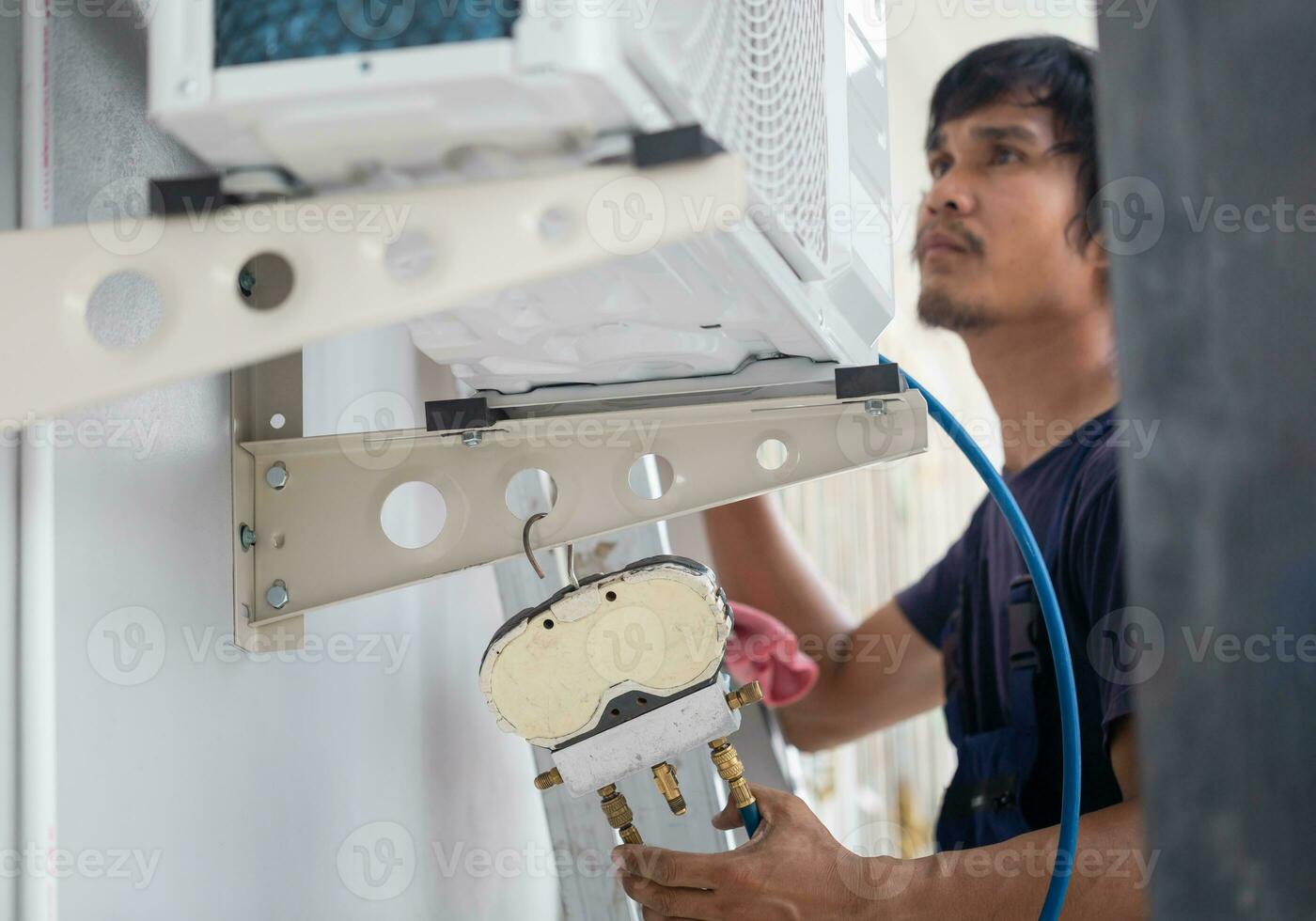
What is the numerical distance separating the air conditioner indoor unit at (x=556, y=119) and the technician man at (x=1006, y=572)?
41cm

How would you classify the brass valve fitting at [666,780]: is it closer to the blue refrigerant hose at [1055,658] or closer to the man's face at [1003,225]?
the blue refrigerant hose at [1055,658]

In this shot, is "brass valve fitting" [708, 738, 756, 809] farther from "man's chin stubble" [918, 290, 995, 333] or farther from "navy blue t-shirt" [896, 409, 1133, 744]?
"man's chin stubble" [918, 290, 995, 333]

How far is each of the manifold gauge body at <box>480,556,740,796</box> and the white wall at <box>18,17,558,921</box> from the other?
18 cm

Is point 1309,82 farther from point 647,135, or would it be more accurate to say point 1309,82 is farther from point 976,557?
point 976,557

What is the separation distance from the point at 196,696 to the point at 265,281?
0.25 metres

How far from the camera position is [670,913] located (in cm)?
83

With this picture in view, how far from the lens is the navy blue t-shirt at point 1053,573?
3.92ft

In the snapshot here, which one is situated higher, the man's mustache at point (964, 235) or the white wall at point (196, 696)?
the man's mustache at point (964, 235)

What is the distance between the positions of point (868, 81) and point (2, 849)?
65cm

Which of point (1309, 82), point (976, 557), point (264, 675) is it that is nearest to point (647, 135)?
point (1309, 82)

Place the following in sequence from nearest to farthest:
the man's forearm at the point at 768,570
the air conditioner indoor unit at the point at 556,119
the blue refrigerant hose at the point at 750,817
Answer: the air conditioner indoor unit at the point at 556,119 → the blue refrigerant hose at the point at 750,817 → the man's forearm at the point at 768,570

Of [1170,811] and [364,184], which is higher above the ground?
[364,184]

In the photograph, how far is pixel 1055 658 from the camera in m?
0.80

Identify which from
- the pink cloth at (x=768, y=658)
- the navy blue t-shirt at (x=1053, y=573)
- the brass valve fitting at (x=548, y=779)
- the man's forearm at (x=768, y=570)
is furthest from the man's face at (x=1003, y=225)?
the brass valve fitting at (x=548, y=779)
